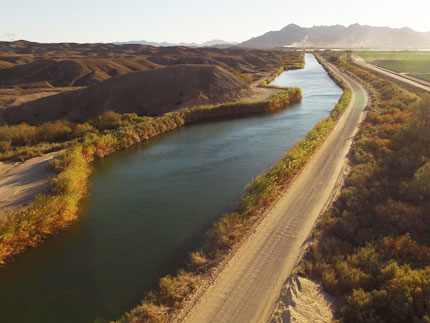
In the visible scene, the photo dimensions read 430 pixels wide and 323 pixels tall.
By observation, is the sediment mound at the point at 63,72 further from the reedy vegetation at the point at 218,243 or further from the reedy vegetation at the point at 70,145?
the reedy vegetation at the point at 218,243

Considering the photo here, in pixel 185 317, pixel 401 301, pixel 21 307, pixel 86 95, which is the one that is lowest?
pixel 21 307

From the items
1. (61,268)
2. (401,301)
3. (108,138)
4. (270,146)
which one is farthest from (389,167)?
(108,138)

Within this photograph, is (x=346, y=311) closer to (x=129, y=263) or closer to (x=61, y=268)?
(x=129, y=263)

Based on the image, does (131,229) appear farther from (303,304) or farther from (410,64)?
(410,64)

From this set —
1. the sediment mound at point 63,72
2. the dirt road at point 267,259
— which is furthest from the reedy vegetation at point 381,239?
the sediment mound at point 63,72

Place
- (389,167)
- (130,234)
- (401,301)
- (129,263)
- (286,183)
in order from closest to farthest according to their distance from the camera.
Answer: (401,301) < (129,263) < (130,234) < (286,183) < (389,167)

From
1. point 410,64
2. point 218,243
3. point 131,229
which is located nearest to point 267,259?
point 218,243
